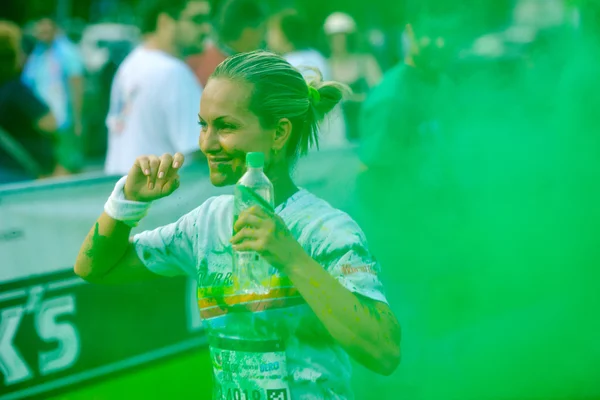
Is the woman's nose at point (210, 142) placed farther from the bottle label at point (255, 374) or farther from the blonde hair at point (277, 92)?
the bottle label at point (255, 374)

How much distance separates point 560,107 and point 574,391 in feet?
7.10

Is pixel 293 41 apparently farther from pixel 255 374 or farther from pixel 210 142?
pixel 255 374

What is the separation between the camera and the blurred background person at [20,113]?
506 cm

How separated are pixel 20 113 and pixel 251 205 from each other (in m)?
3.97

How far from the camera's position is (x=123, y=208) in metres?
1.84

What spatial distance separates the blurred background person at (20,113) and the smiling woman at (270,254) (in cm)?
313

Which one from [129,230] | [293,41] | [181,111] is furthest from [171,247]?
[293,41]

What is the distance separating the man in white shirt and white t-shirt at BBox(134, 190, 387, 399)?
222 cm

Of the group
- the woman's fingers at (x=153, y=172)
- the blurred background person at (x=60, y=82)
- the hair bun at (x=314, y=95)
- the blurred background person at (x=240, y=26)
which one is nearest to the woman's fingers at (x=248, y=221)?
the woman's fingers at (x=153, y=172)

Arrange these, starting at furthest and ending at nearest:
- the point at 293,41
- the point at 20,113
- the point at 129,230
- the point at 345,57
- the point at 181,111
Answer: the point at 345,57 → the point at 293,41 → the point at 20,113 → the point at 181,111 → the point at 129,230

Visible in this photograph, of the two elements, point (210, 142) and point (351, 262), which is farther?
point (210, 142)

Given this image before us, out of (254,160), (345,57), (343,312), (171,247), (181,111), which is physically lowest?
(343,312)

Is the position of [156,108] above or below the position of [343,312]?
above

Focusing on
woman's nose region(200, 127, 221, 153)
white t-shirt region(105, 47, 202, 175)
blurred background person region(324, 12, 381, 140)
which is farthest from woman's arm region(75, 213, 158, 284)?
blurred background person region(324, 12, 381, 140)
